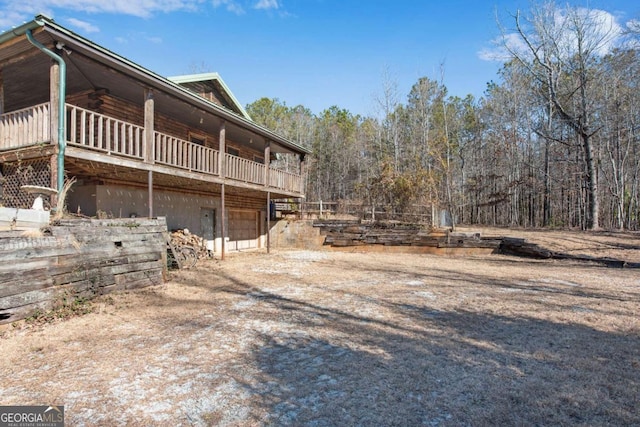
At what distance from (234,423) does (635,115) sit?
2760 cm

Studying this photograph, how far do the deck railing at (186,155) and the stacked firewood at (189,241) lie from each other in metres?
2.25

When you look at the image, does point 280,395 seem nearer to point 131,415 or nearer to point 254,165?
point 131,415

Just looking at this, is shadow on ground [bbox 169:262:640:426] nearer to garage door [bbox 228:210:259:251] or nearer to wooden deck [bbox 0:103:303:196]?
wooden deck [bbox 0:103:303:196]

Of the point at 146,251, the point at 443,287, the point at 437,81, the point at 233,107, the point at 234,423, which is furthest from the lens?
the point at 437,81

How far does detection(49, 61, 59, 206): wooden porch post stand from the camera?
654 cm

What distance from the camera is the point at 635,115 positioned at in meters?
20.5

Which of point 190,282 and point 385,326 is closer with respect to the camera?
point 385,326

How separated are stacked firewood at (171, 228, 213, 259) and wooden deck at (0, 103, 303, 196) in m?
2.15

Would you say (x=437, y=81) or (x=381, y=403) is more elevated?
(x=437, y=81)

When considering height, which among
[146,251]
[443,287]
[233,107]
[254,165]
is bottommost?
[443,287]

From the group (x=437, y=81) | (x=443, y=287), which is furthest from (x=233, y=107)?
(x=437, y=81)

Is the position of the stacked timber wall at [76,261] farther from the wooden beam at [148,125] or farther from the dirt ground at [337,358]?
the wooden beam at [148,125]

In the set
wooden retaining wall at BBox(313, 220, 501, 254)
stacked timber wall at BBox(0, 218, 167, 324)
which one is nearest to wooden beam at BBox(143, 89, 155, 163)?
stacked timber wall at BBox(0, 218, 167, 324)

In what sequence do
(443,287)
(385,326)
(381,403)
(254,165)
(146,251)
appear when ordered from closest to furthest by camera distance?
(381,403) < (385,326) < (146,251) < (443,287) < (254,165)
